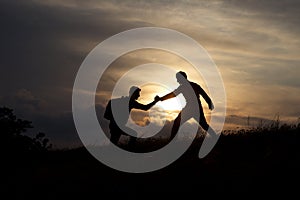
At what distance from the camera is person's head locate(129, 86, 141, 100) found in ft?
63.4

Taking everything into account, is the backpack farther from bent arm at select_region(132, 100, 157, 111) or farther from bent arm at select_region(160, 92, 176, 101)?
bent arm at select_region(160, 92, 176, 101)

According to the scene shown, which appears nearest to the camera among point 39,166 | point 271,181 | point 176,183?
point 271,181

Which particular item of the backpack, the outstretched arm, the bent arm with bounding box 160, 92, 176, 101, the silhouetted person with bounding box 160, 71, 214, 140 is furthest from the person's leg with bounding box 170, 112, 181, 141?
the backpack

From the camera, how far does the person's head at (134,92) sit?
63.4ft

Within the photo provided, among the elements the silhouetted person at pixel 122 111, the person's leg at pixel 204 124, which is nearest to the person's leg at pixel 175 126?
the person's leg at pixel 204 124

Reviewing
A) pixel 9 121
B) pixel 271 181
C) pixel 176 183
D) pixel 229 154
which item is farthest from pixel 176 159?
pixel 9 121

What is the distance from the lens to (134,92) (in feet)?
63.3

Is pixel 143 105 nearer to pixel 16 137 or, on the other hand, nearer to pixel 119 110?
pixel 119 110

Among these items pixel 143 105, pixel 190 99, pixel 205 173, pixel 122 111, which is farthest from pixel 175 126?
pixel 205 173

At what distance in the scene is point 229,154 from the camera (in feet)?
58.7

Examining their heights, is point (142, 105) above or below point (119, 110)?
above

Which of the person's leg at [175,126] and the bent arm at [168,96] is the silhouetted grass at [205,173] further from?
the bent arm at [168,96]

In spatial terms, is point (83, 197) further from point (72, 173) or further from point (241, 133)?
point (241, 133)

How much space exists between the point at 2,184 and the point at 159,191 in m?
7.48
